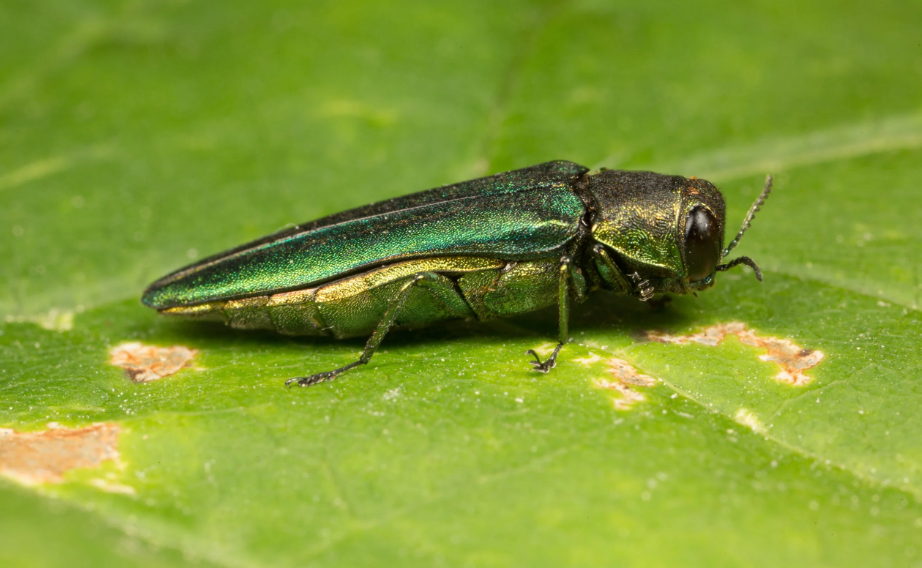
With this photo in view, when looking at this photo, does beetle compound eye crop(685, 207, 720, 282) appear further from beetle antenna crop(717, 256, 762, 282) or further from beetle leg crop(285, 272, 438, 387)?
beetle leg crop(285, 272, 438, 387)

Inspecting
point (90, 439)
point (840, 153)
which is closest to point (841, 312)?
point (840, 153)

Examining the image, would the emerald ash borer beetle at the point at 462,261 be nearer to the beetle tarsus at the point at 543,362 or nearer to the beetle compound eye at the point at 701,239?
the beetle compound eye at the point at 701,239

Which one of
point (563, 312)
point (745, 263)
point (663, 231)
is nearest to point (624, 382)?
point (563, 312)

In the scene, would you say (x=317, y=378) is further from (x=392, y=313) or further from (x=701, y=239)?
(x=701, y=239)

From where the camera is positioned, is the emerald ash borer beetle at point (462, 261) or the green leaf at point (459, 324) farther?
the emerald ash borer beetle at point (462, 261)

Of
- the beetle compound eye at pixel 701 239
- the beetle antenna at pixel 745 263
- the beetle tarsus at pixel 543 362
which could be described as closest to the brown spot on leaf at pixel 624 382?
the beetle tarsus at pixel 543 362

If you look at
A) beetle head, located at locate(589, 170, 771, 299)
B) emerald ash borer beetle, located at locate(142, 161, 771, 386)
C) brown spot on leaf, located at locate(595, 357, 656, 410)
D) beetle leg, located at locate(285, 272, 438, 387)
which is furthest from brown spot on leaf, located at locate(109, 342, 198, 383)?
beetle head, located at locate(589, 170, 771, 299)
